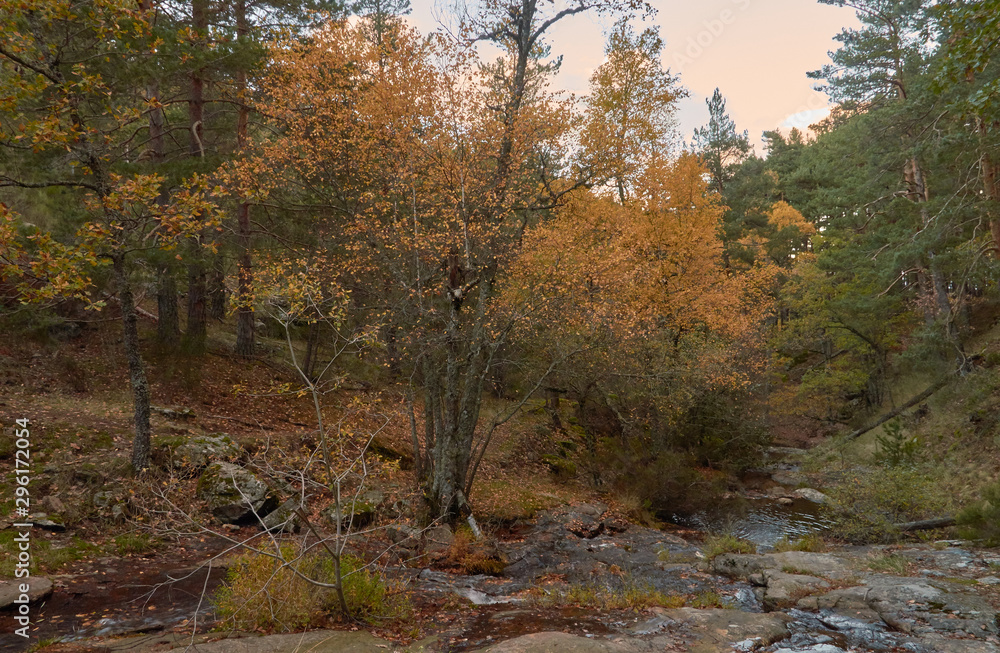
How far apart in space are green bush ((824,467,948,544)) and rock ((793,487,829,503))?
389 centimetres

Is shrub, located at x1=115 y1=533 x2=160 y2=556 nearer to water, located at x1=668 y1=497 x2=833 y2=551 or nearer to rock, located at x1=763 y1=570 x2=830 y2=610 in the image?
rock, located at x1=763 y1=570 x2=830 y2=610

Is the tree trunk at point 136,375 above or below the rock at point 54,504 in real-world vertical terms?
above

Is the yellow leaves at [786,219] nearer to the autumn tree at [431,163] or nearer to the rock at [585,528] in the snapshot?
the autumn tree at [431,163]

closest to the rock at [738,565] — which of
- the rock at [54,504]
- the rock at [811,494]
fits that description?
the rock at [811,494]

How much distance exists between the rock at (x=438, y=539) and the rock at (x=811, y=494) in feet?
39.0

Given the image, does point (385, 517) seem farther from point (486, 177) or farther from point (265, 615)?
point (486, 177)

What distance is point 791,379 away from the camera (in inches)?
1272

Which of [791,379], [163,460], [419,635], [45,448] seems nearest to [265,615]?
[419,635]

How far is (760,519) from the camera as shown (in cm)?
1387

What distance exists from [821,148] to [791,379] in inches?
782

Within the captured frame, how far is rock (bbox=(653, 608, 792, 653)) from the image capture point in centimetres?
561

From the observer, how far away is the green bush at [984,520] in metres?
8.70

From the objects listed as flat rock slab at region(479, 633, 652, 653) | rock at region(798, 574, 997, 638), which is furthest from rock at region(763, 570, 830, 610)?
flat rock slab at region(479, 633, 652, 653)

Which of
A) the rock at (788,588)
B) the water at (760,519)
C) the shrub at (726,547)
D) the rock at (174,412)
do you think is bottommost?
the water at (760,519)
